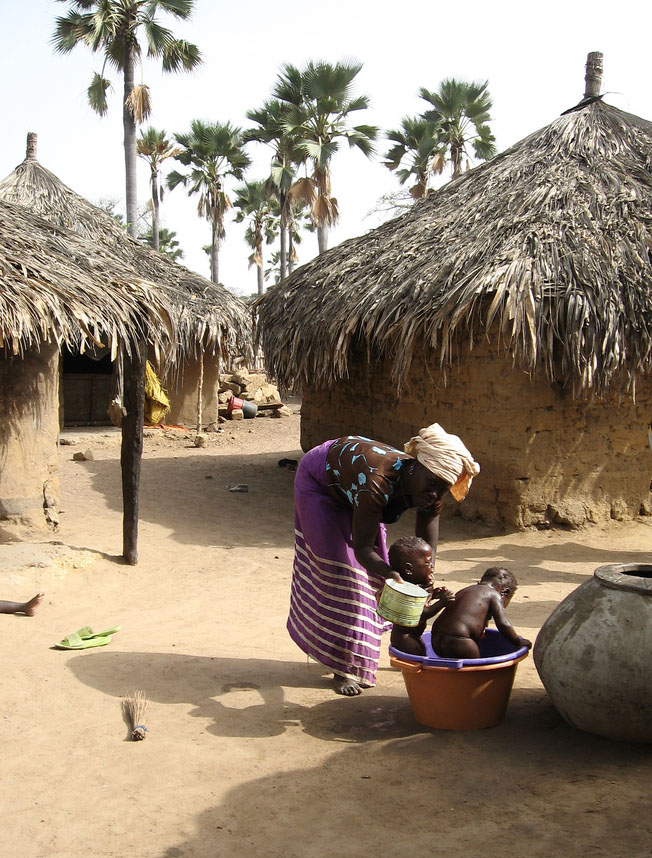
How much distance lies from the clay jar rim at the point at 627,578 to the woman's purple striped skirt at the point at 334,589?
0.97 meters

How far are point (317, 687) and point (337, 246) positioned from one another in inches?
271

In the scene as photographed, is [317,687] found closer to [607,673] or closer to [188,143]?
[607,673]

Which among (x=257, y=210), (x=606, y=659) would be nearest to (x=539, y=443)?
(x=606, y=659)

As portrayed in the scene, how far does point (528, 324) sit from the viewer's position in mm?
6527

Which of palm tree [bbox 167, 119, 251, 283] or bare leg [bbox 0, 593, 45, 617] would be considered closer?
bare leg [bbox 0, 593, 45, 617]

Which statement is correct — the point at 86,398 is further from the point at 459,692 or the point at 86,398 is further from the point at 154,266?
→ the point at 459,692

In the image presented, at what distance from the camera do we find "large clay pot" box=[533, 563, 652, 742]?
282 cm

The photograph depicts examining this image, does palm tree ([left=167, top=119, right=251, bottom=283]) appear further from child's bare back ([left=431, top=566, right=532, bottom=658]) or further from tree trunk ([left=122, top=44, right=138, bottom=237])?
child's bare back ([left=431, top=566, right=532, bottom=658])

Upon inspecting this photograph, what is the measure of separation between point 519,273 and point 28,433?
4152mm

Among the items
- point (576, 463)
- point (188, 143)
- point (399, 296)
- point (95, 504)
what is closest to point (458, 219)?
point (399, 296)

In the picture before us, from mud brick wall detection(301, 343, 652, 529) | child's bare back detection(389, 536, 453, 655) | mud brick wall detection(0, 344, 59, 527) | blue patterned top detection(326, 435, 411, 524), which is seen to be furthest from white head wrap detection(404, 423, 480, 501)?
mud brick wall detection(0, 344, 59, 527)

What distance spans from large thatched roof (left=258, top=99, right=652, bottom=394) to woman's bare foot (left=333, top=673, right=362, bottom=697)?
3.59m

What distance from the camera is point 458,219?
8.23 meters

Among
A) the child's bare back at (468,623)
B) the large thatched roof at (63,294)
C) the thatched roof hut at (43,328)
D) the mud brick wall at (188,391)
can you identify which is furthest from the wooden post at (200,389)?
the child's bare back at (468,623)
